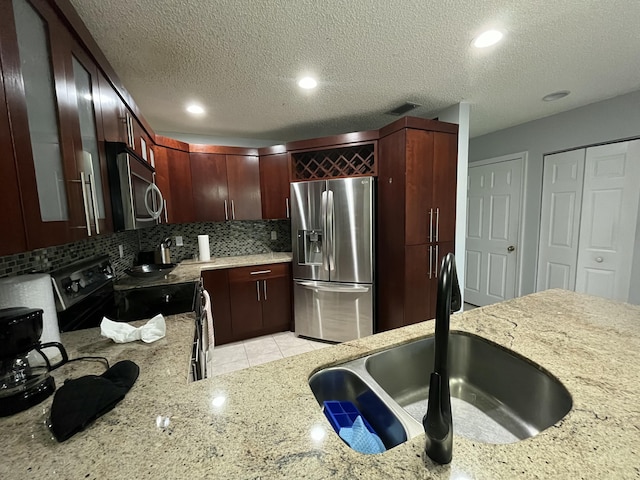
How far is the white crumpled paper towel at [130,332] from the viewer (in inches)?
42.6

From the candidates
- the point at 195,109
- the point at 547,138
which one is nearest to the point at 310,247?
the point at 195,109

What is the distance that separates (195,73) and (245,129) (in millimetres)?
1196

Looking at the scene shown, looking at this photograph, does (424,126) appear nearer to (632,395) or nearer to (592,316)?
(592,316)

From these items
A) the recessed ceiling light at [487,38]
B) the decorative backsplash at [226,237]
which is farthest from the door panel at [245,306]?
the recessed ceiling light at [487,38]

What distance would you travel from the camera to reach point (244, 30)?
139 cm

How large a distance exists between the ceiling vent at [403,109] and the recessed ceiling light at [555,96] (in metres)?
1.13

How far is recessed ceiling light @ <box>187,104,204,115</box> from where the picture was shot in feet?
7.55

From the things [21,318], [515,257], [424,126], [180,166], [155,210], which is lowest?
[515,257]

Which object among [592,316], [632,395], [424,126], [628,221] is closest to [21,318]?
[632,395]

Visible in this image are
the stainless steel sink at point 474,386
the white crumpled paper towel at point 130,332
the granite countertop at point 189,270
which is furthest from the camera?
the granite countertop at point 189,270

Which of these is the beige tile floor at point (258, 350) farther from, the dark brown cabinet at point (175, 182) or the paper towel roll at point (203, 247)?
the dark brown cabinet at point (175, 182)

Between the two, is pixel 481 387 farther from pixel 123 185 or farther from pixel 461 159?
pixel 461 159

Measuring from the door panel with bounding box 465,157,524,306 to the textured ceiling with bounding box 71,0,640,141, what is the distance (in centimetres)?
94

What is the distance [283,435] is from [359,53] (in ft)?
6.39
